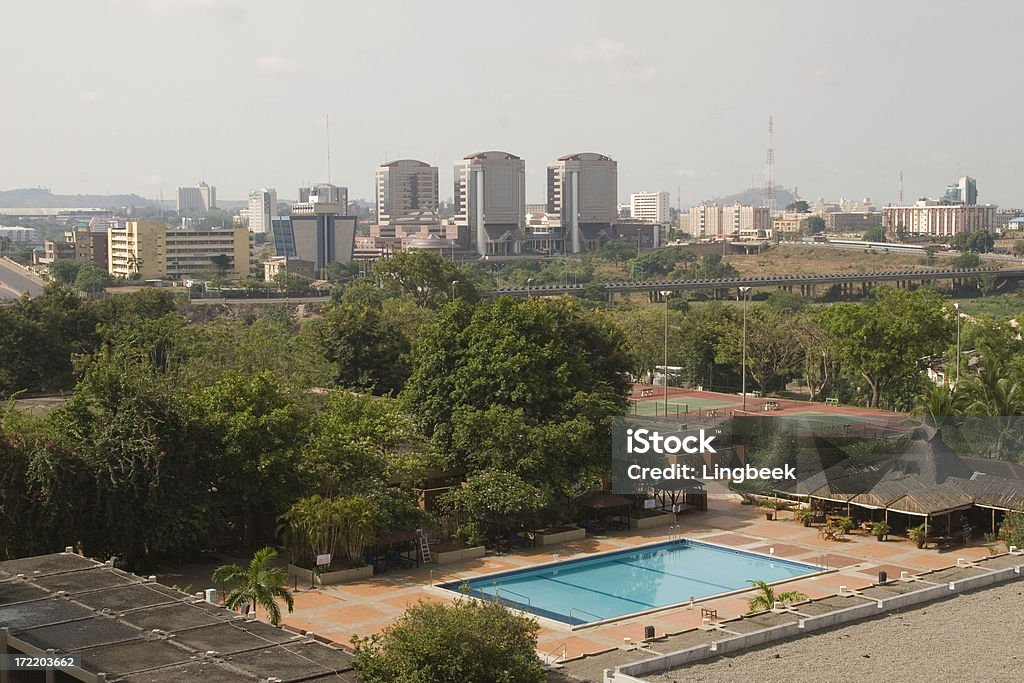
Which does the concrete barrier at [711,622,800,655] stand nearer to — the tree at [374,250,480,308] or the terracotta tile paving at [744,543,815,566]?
the terracotta tile paving at [744,543,815,566]

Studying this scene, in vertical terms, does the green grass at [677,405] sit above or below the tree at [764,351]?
below

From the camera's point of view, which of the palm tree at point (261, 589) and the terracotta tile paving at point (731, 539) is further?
the terracotta tile paving at point (731, 539)

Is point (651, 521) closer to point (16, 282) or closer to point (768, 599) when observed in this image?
point (768, 599)

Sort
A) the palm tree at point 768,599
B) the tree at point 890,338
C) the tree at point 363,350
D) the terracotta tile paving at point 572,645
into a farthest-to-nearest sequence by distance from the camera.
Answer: the tree at point 890,338, the tree at point 363,350, the palm tree at point 768,599, the terracotta tile paving at point 572,645

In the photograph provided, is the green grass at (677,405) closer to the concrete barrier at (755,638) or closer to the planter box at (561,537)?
the planter box at (561,537)

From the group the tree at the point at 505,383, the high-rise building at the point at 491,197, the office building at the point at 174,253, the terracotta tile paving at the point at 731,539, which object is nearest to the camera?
the terracotta tile paving at the point at 731,539

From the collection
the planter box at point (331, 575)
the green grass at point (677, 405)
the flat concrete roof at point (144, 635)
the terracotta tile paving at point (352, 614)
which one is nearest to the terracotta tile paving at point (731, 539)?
the planter box at point (331, 575)

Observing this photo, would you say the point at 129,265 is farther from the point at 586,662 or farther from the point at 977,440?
the point at 586,662

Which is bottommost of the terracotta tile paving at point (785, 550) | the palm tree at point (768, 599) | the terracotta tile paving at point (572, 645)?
the terracotta tile paving at point (785, 550)

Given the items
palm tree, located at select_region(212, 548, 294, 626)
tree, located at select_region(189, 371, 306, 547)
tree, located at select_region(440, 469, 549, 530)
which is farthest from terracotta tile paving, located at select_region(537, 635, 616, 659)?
tree, located at select_region(189, 371, 306, 547)
